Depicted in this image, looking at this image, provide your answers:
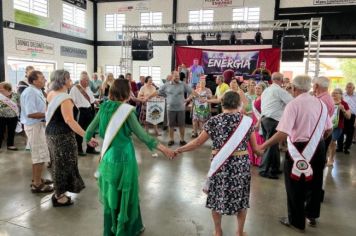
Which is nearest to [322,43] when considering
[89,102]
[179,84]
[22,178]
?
[179,84]

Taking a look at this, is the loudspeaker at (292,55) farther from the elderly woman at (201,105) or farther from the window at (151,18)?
the window at (151,18)

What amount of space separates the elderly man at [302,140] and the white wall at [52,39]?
31.4 ft

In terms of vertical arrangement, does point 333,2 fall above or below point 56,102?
above

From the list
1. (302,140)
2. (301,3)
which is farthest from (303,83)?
(301,3)

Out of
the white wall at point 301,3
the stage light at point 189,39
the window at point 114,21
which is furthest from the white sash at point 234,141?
the window at point 114,21

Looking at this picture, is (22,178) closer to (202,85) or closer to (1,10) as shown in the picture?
(202,85)

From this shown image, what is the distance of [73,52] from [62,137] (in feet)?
34.4

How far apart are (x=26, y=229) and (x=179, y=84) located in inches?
158

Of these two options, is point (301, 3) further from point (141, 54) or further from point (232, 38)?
point (141, 54)

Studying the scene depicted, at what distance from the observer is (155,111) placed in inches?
297

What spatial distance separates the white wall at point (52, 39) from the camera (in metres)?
9.48

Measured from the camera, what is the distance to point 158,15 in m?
12.8

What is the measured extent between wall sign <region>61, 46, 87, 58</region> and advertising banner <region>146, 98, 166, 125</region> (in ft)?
20.4

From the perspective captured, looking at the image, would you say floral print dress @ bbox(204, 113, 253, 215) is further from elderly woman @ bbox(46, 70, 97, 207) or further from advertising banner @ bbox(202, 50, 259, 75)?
advertising banner @ bbox(202, 50, 259, 75)
